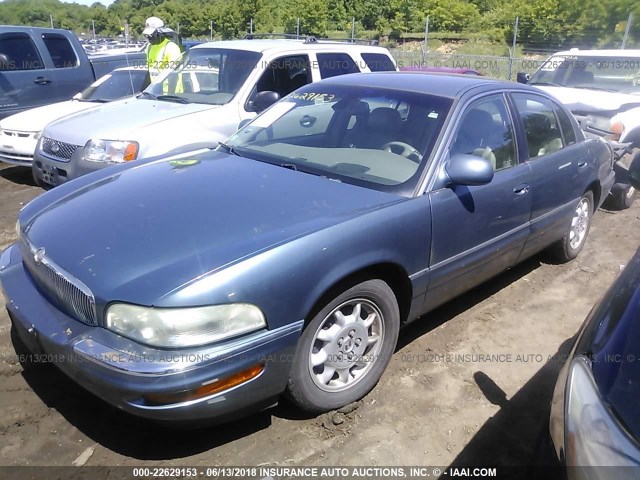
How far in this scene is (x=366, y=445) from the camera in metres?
2.66

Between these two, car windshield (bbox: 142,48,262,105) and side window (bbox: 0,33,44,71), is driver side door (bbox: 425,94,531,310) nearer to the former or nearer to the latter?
car windshield (bbox: 142,48,262,105)

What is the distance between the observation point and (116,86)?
26.4 ft

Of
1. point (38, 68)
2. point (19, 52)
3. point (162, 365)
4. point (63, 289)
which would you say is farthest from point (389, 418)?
point (19, 52)

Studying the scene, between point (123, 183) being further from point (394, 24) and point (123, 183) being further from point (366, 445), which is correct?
point (394, 24)

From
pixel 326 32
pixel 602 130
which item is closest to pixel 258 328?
pixel 602 130

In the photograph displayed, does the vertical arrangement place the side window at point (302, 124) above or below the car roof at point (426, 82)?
below

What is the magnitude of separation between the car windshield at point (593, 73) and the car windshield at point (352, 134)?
599cm

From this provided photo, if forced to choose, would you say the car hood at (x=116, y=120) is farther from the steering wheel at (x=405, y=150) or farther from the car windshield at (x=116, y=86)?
the steering wheel at (x=405, y=150)

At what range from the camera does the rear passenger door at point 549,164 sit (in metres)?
3.90

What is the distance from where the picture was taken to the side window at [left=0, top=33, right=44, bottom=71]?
8023mm

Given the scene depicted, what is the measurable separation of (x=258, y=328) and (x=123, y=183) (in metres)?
1.43

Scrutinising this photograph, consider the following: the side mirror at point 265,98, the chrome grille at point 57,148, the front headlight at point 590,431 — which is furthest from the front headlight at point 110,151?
the front headlight at point 590,431

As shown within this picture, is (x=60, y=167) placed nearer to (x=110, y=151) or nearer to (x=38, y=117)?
(x=110, y=151)

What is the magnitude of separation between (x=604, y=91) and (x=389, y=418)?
7067 millimetres
